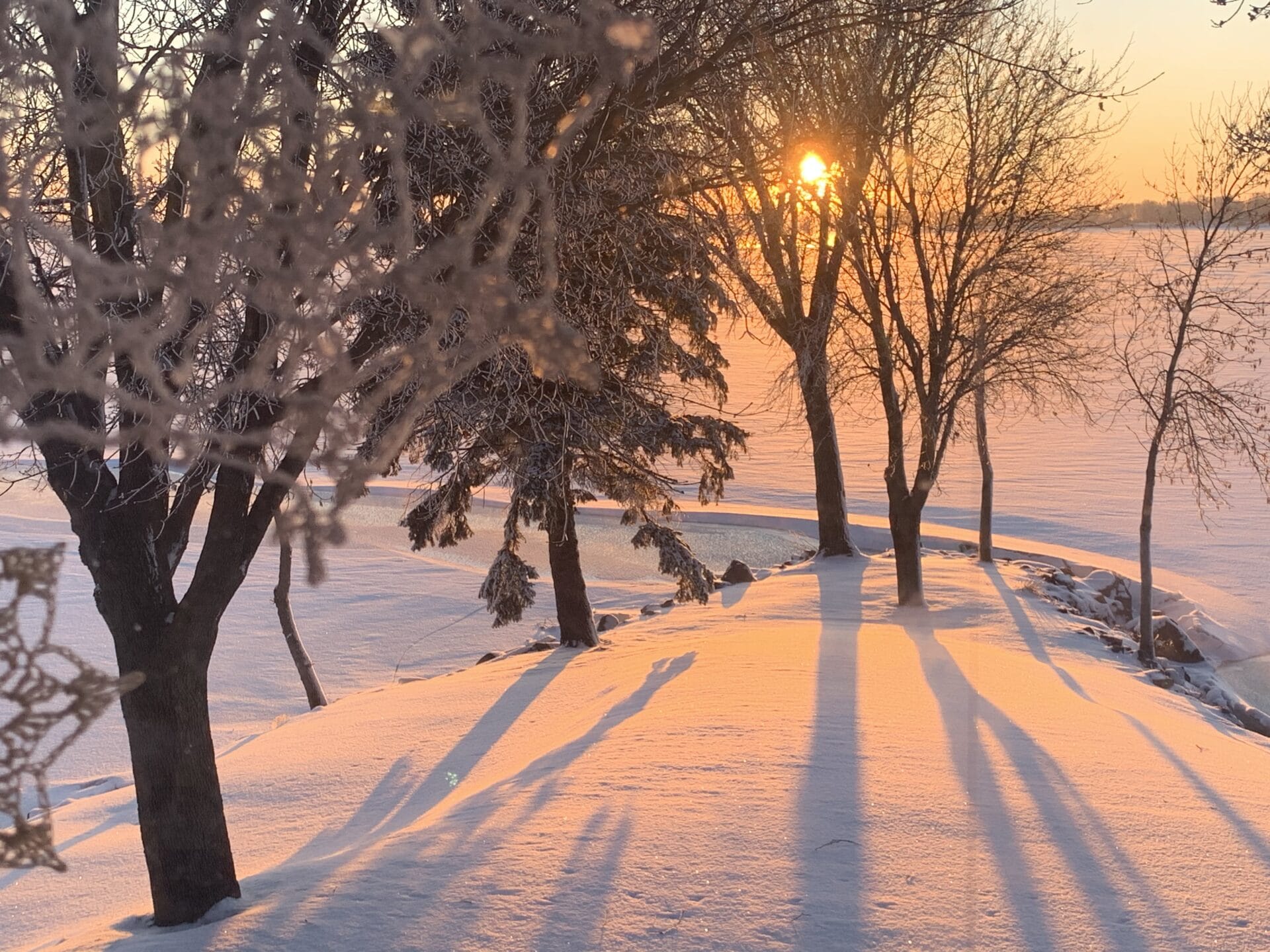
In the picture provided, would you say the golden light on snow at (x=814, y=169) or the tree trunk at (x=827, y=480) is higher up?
the golden light on snow at (x=814, y=169)

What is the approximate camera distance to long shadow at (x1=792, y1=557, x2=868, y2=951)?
4.21m

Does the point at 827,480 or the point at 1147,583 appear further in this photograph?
the point at 827,480

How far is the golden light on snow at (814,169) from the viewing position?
432 inches

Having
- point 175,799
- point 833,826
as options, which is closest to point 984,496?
point 833,826

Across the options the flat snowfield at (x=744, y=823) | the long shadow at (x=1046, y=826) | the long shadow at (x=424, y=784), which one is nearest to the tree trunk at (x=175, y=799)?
the flat snowfield at (x=744, y=823)

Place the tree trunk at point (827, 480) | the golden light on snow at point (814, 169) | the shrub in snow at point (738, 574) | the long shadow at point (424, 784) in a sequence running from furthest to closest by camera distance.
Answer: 1. the tree trunk at point (827, 480)
2. the shrub in snow at point (738, 574)
3. the golden light on snow at point (814, 169)
4. the long shadow at point (424, 784)

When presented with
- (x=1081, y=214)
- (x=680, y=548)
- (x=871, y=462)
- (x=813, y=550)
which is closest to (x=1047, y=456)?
(x=871, y=462)

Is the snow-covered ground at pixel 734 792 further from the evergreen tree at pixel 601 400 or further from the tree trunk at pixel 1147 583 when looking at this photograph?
the evergreen tree at pixel 601 400

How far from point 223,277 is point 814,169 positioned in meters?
10.1

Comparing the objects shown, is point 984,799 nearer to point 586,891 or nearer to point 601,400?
point 586,891

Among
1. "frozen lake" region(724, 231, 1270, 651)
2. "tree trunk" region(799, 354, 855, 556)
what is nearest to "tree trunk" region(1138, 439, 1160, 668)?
"frozen lake" region(724, 231, 1270, 651)

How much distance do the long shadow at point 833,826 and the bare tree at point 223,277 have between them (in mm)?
2540

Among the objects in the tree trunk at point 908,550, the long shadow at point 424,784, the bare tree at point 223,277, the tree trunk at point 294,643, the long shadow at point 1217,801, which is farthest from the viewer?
the tree trunk at point 908,550

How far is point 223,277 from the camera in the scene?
306 cm
